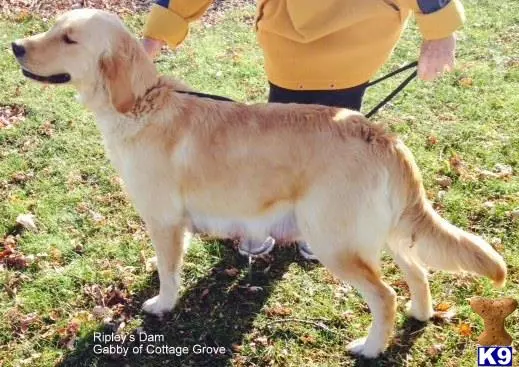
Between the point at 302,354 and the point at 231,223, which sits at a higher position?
the point at 231,223

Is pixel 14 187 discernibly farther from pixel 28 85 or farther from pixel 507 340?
pixel 507 340

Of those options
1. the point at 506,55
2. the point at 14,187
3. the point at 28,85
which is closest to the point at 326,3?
the point at 14,187

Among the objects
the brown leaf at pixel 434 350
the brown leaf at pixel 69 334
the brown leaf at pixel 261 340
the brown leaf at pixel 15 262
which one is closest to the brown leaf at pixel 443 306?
the brown leaf at pixel 434 350

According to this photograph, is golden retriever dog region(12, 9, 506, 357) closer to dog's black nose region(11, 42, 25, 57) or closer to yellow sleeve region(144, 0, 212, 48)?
dog's black nose region(11, 42, 25, 57)

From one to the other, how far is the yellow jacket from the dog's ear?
1.52ft

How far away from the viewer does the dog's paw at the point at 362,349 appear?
3.38 metres

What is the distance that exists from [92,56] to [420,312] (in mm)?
2354

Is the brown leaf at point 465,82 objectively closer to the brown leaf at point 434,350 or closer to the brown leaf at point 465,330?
the brown leaf at point 465,330

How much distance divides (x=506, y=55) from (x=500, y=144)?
2.20 m

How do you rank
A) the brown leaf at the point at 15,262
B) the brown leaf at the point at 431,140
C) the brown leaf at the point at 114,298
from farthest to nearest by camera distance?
the brown leaf at the point at 431,140
the brown leaf at the point at 15,262
the brown leaf at the point at 114,298

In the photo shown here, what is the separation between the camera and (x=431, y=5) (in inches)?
116

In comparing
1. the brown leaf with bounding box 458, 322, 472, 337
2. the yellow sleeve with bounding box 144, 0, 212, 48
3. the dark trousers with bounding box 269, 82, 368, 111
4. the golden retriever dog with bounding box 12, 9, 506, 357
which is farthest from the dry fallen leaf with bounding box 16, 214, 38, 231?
the brown leaf with bounding box 458, 322, 472, 337

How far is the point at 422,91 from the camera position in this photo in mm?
6156

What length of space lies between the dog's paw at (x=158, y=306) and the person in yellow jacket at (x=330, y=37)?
1.44m
